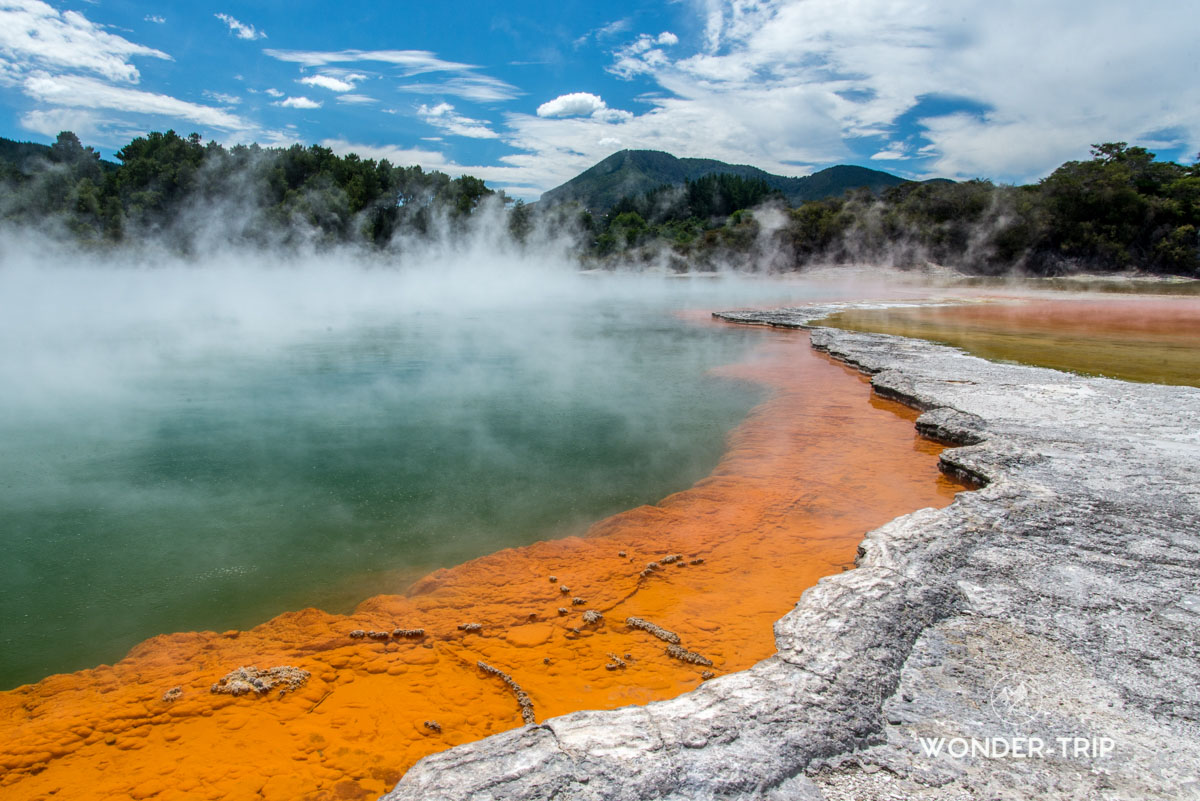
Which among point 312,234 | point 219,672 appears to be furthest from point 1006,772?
point 312,234

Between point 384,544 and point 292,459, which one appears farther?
point 292,459

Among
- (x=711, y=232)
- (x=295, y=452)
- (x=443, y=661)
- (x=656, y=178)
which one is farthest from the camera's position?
(x=656, y=178)

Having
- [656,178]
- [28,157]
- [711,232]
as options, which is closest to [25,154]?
[28,157]

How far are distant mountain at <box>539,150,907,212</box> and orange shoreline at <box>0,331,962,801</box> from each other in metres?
108

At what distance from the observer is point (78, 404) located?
6.66m

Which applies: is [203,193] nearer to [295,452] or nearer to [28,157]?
[28,157]

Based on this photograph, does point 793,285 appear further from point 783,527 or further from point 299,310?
point 783,527

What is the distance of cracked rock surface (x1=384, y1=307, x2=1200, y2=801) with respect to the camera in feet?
5.69

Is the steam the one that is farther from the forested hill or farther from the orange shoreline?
the forested hill

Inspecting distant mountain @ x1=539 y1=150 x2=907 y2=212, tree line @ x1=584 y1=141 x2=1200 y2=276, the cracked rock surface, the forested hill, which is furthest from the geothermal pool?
distant mountain @ x1=539 y1=150 x2=907 y2=212

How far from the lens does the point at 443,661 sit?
276cm

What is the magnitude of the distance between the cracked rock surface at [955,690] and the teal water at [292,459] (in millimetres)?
1826

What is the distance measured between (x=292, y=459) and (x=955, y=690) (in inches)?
186

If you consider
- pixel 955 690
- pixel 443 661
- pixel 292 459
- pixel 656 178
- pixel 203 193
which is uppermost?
pixel 656 178
